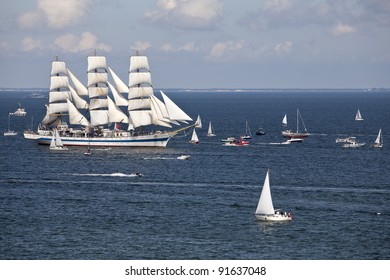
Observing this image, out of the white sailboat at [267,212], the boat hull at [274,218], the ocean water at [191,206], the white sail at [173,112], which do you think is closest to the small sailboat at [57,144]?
the ocean water at [191,206]

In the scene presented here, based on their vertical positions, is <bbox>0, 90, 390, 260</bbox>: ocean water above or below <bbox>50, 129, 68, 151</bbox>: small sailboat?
below

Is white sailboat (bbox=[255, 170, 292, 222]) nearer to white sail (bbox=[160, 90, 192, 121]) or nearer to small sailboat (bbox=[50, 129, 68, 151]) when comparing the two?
white sail (bbox=[160, 90, 192, 121])

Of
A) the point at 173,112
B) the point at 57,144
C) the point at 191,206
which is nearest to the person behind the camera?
the point at 191,206

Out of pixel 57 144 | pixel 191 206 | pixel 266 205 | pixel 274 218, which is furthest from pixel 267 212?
pixel 57 144

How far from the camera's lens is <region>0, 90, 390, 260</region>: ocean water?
290 feet

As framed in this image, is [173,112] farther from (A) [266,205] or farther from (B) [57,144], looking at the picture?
(A) [266,205]

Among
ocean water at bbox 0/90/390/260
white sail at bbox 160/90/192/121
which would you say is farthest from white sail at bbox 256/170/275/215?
white sail at bbox 160/90/192/121

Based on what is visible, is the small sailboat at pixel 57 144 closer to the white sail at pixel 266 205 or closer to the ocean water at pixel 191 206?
the ocean water at pixel 191 206

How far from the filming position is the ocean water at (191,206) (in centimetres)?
8838

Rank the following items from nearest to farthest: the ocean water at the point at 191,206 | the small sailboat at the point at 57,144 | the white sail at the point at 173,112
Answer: the ocean water at the point at 191,206 → the small sailboat at the point at 57,144 → the white sail at the point at 173,112

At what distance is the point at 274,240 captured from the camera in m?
91.9

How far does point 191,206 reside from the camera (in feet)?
368

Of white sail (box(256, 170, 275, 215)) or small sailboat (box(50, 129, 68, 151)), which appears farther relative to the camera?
small sailboat (box(50, 129, 68, 151))
